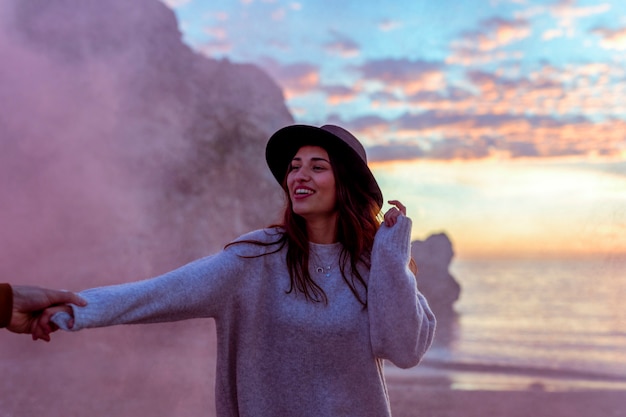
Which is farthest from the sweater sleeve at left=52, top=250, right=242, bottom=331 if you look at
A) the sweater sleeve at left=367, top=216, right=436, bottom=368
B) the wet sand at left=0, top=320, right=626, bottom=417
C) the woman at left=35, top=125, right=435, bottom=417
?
the wet sand at left=0, top=320, right=626, bottom=417

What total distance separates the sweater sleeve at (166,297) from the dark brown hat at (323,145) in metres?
0.49

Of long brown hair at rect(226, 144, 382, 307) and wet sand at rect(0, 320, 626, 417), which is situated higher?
long brown hair at rect(226, 144, 382, 307)

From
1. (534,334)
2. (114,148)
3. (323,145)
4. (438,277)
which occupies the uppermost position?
(114,148)

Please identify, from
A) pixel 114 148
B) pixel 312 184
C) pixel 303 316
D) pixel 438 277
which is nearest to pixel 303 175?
pixel 312 184

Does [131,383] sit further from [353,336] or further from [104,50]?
[104,50]

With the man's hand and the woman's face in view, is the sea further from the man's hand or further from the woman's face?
the man's hand

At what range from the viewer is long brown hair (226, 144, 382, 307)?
2189 millimetres

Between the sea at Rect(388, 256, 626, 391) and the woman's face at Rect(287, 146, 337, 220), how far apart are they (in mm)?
6612

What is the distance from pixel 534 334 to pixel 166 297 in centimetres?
2020

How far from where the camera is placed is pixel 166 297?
1965 millimetres

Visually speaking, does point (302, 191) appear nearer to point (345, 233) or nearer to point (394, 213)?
point (345, 233)

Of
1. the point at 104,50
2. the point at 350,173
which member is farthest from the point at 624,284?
the point at 350,173

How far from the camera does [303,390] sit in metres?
2.11

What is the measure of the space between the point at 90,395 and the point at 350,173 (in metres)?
5.01
